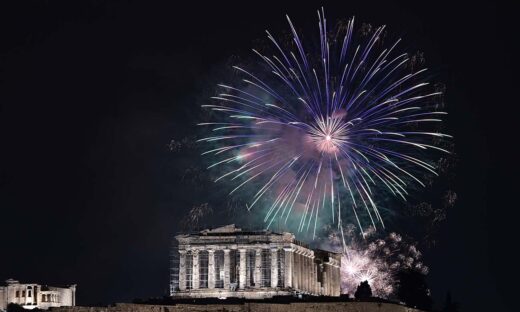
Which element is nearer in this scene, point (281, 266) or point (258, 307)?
point (258, 307)

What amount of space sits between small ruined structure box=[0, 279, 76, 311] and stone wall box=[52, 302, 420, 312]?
27.5 metres

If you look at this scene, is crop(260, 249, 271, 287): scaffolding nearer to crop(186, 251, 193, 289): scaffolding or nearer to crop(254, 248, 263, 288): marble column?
crop(254, 248, 263, 288): marble column

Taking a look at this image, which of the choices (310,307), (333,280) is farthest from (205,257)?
(310,307)

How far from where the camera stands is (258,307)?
265 ft

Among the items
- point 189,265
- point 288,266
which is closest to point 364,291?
point 288,266

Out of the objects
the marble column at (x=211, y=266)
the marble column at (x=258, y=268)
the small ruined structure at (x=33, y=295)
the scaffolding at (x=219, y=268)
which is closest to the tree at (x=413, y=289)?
the marble column at (x=258, y=268)

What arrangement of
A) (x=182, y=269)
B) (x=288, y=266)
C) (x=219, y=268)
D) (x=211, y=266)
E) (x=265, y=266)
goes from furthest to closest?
(x=182, y=269)
(x=219, y=268)
(x=211, y=266)
(x=265, y=266)
(x=288, y=266)

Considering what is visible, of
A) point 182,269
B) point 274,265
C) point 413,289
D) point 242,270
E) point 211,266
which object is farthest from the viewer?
point 182,269

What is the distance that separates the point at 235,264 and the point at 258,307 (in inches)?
713

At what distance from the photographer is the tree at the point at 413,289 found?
95.9 m

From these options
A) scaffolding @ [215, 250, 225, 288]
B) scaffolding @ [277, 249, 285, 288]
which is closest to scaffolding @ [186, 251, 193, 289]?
scaffolding @ [215, 250, 225, 288]

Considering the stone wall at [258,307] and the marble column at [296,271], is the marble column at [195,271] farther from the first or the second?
the stone wall at [258,307]

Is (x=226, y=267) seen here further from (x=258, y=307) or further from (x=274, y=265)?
(x=258, y=307)

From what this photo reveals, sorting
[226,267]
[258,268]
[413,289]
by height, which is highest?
[226,267]
